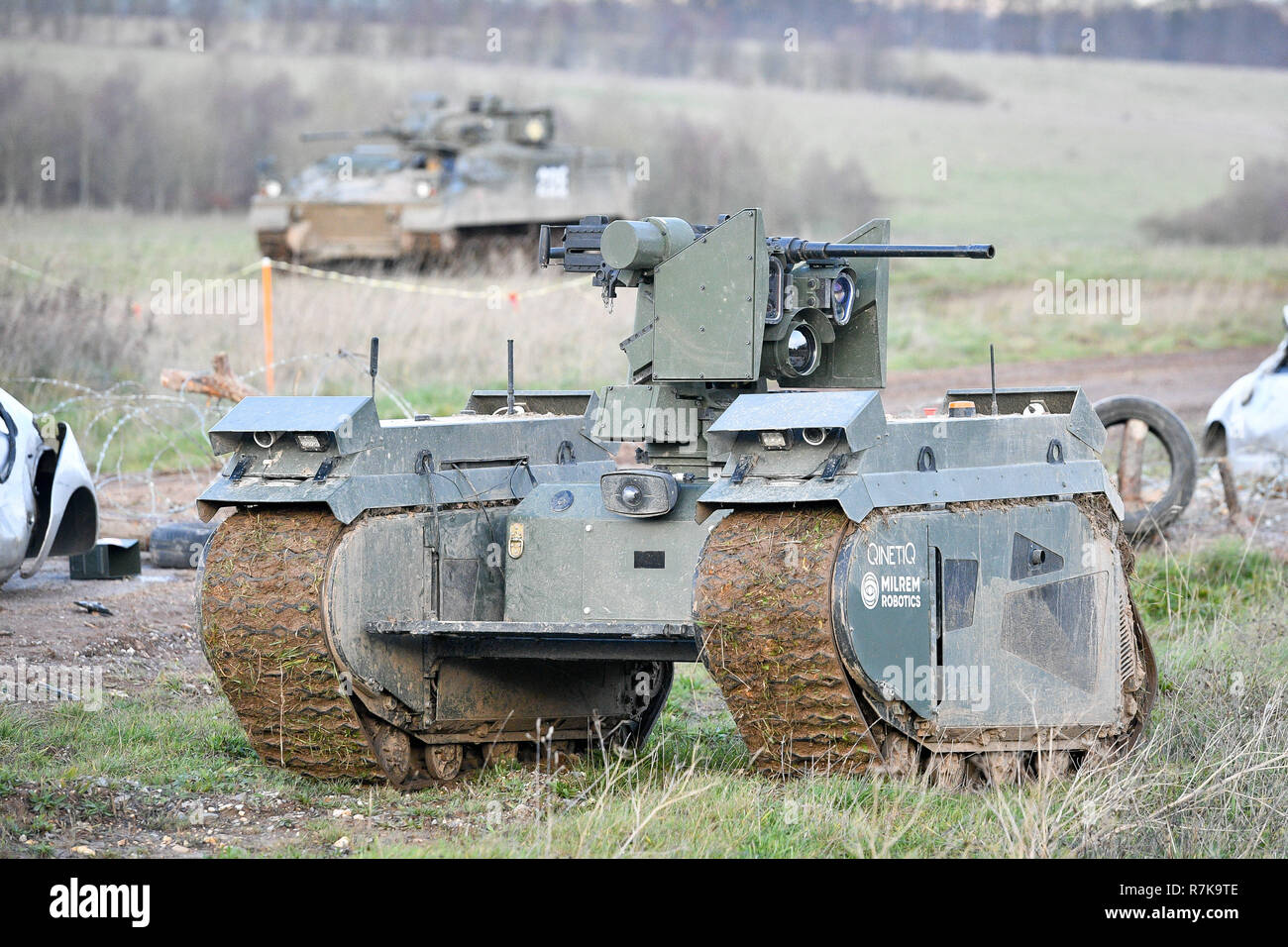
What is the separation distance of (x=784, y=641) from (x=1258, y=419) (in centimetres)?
865

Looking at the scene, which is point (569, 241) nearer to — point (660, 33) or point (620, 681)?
point (620, 681)

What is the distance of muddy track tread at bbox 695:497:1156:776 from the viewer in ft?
19.6

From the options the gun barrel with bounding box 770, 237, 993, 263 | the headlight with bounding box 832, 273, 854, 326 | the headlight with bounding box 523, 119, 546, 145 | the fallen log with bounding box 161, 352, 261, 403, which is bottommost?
the fallen log with bounding box 161, 352, 261, 403

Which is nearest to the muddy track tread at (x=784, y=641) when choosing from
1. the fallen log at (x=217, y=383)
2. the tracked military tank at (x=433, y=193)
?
the fallen log at (x=217, y=383)

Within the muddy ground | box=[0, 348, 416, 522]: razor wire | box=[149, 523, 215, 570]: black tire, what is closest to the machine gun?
the muddy ground

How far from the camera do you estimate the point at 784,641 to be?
A: 601cm

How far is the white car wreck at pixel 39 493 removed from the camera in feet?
31.4

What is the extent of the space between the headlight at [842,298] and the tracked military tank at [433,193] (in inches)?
647

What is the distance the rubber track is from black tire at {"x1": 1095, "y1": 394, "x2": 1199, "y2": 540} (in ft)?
23.3

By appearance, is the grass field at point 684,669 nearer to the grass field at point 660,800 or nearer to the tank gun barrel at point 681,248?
the grass field at point 660,800

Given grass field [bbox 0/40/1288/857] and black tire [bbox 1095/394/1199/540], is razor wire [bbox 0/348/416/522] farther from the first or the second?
black tire [bbox 1095/394/1199/540]

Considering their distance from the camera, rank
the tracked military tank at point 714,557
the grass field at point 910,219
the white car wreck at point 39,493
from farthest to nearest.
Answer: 1. the grass field at point 910,219
2. the white car wreck at point 39,493
3. the tracked military tank at point 714,557
